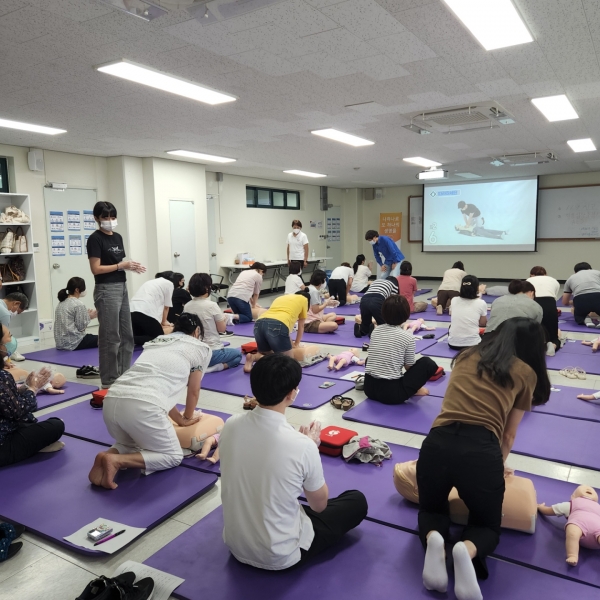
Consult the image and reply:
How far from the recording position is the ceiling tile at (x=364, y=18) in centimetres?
270

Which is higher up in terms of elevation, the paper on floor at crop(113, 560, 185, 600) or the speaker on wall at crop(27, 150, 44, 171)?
the speaker on wall at crop(27, 150, 44, 171)

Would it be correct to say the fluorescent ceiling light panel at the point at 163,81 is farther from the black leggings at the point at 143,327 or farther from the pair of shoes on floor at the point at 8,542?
the pair of shoes on floor at the point at 8,542

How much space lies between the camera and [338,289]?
881cm

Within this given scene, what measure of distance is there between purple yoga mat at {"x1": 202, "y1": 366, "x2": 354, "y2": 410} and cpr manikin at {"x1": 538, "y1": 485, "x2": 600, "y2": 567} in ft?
6.68

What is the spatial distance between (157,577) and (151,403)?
915mm

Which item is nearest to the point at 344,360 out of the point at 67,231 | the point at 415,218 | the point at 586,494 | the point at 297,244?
the point at 586,494

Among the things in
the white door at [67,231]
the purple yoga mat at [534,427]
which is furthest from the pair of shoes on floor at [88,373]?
the purple yoga mat at [534,427]

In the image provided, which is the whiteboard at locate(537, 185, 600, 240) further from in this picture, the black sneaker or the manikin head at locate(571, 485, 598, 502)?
the black sneaker

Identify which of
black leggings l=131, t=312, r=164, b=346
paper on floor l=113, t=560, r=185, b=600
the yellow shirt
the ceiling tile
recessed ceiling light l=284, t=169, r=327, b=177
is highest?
recessed ceiling light l=284, t=169, r=327, b=177

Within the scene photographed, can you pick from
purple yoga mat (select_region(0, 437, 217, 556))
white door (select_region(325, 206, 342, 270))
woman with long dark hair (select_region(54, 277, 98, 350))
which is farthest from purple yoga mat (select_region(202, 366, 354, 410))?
white door (select_region(325, 206, 342, 270))

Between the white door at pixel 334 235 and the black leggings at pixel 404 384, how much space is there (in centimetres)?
962

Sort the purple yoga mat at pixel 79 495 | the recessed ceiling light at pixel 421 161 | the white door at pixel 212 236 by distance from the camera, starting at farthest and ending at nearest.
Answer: the white door at pixel 212 236
the recessed ceiling light at pixel 421 161
the purple yoga mat at pixel 79 495

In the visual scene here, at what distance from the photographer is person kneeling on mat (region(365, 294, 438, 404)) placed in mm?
3846

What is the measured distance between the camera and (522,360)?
201 centimetres
